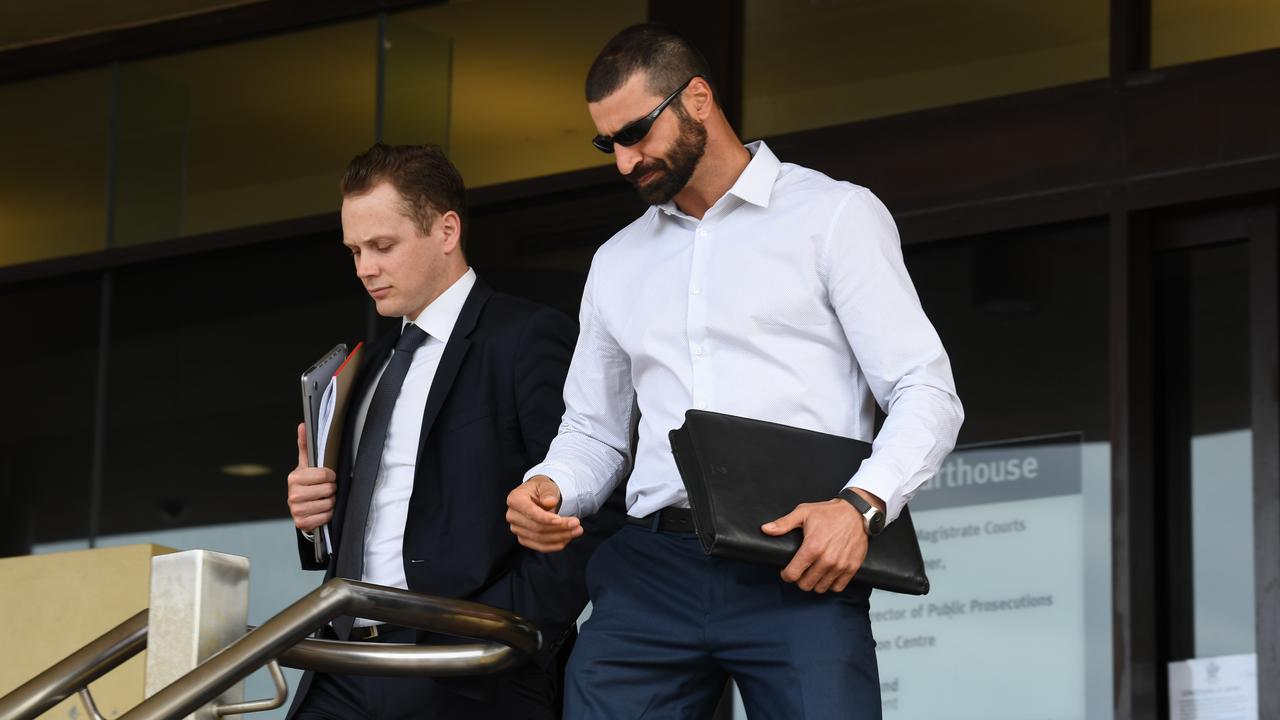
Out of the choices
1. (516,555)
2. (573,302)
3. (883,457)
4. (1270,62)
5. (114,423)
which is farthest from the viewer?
(114,423)

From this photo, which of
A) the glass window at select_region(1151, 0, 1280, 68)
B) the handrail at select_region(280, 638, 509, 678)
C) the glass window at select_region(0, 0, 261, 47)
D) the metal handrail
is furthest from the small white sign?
the glass window at select_region(0, 0, 261, 47)

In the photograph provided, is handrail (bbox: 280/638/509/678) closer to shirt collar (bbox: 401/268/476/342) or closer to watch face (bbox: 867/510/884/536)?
watch face (bbox: 867/510/884/536)

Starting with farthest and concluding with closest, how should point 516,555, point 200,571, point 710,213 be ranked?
1. point 516,555
2. point 710,213
3. point 200,571

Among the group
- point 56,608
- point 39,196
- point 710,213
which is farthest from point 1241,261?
point 39,196

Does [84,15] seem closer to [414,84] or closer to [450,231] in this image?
[414,84]

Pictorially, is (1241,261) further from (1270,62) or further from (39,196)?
(39,196)

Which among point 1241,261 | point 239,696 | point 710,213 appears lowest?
point 239,696

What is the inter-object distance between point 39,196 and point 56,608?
129 inches

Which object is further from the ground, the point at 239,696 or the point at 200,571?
the point at 200,571

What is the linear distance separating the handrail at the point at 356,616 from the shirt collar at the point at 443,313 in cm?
94

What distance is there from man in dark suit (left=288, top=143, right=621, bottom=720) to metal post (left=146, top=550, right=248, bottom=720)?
71 cm

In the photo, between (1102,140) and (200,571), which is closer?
(200,571)

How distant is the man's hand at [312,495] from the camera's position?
3289mm

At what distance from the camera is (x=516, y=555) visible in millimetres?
3199
